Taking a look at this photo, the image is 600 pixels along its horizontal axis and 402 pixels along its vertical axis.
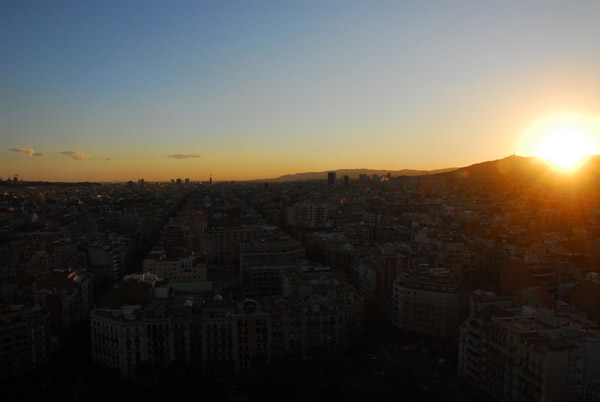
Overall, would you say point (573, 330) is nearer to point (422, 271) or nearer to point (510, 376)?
point (510, 376)

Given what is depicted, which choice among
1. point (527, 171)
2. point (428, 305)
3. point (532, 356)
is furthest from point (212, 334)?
point (527, 171)

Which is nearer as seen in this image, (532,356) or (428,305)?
(532,356)

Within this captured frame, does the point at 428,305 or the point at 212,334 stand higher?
the point at 428,305

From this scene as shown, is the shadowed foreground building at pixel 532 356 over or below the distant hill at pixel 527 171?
below

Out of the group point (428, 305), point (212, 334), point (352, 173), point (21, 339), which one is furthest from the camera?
point (352, 173)

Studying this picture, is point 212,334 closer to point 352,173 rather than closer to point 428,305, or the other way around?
point 428,305

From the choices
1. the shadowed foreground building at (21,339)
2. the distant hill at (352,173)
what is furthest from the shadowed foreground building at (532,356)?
the distant hill at (352,173)

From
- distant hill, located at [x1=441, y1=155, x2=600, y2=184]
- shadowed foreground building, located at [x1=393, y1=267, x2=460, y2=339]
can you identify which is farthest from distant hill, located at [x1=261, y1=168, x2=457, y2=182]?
shadowed foreground building, located at [x1=393, y1=267, x2=460, y2=339]

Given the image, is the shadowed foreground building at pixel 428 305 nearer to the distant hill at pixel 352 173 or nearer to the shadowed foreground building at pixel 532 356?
the shadowed foreground building at pixel 532 356

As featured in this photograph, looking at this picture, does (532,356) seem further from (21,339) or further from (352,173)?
(352,173)

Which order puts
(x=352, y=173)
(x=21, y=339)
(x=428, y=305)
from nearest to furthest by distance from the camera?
(x=21, y=339)
(x=428, y=305)
(x=352, y=173)

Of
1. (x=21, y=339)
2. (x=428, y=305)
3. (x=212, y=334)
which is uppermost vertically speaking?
(x=428, y=305)
